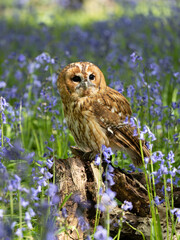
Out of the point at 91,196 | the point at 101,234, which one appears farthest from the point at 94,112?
the point at 101,234

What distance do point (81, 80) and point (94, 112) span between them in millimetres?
289

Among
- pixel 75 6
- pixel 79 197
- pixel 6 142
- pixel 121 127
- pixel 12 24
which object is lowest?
pixel 79 197

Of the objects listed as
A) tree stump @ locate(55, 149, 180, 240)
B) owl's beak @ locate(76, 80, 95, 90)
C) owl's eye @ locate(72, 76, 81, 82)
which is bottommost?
Result: tree stump @ locate(55, 149, 180, 240)

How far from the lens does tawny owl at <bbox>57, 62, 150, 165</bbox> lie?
348 centimetres

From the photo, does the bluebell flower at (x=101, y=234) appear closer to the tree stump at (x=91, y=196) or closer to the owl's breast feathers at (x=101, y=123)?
the tree stump at (x=91, y=196)

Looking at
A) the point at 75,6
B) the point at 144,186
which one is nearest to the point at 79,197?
the point at 144,186

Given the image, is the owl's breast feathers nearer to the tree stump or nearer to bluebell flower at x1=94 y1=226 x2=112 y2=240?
the tree stump

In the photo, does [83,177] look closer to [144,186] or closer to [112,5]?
[144,186]

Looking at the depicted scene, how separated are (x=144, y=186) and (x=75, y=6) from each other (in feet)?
43.2

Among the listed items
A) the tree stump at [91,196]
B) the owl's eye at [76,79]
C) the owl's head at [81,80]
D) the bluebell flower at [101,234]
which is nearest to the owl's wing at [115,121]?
the owl's head at [81,80]

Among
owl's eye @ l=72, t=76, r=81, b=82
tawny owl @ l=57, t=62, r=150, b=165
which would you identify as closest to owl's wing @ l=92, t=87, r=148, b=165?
tawny owl @ l=57, t=62, r=150, b=165

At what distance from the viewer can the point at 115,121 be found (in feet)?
11.6

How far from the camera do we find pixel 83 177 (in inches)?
118

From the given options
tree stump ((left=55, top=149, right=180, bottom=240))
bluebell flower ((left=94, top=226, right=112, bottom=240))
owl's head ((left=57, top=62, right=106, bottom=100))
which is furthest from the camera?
owl's head ((left=57, top=62, right=106, bottom=100))
